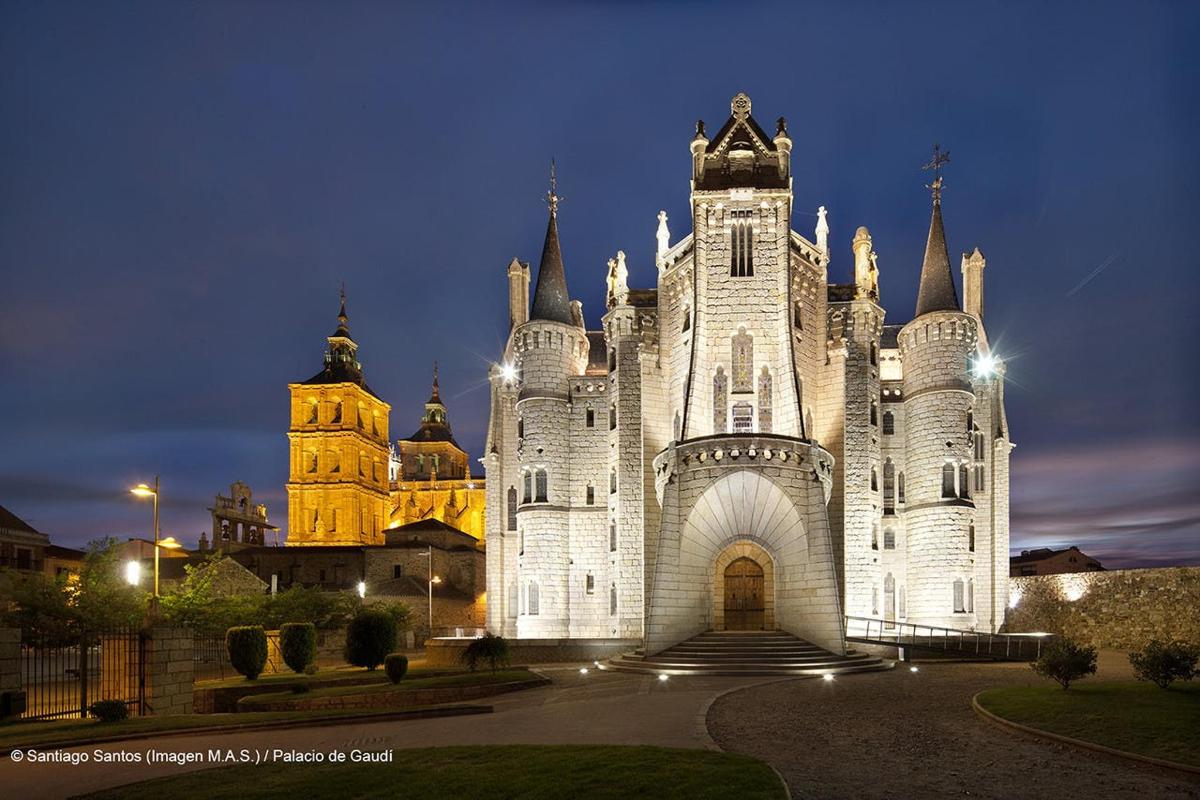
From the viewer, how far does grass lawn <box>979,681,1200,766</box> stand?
1369cm

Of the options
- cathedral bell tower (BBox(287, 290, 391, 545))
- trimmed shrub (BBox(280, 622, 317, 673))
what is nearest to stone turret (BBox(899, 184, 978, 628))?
trimmed shrub (BBox(280, 622, 317, 673))

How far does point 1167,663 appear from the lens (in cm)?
1895

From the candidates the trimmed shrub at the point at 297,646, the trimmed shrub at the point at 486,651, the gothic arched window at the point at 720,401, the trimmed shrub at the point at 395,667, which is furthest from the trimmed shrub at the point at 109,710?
the gothic arched window at the point at 720,401

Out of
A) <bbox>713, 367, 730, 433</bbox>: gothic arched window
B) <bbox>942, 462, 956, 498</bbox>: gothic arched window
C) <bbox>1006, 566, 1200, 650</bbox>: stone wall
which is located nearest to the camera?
<bbox>1006, 566, 1200, 650</bbox>: stone wall

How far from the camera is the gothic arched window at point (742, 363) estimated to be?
1555 inches

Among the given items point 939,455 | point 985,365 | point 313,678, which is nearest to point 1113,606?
point 939,455

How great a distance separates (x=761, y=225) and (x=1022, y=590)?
78.5 feet

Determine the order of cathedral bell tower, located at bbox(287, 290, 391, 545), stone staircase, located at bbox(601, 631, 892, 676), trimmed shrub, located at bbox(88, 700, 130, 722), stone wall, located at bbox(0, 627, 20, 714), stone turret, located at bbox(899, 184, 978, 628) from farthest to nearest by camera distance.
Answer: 1. cathedral bell tower, located at bbox(287, 290, 391, 545)
2. stone turret, located at bbox(899, 184, 978, 628)
3. stone staircase, located at bbox(601, 631, 892, 676)
4. trimmed shrub, located at bbox(88, 700, 130, 722)
5. stone wall, located at bbox(0, 627, 20, 714)

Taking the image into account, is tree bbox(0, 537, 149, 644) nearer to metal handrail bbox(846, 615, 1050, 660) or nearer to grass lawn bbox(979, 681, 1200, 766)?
grass lawn bbox(979, 681, 1200, 766)

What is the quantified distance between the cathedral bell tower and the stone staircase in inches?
2616

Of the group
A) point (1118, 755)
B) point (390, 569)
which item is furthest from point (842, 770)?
point (390, 569)

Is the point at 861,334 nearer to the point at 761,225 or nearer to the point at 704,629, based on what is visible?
the point at 761,225

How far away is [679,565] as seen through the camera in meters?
33.0

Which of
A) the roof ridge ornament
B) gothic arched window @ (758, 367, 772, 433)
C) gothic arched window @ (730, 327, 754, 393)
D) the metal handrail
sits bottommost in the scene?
the metal handrail
